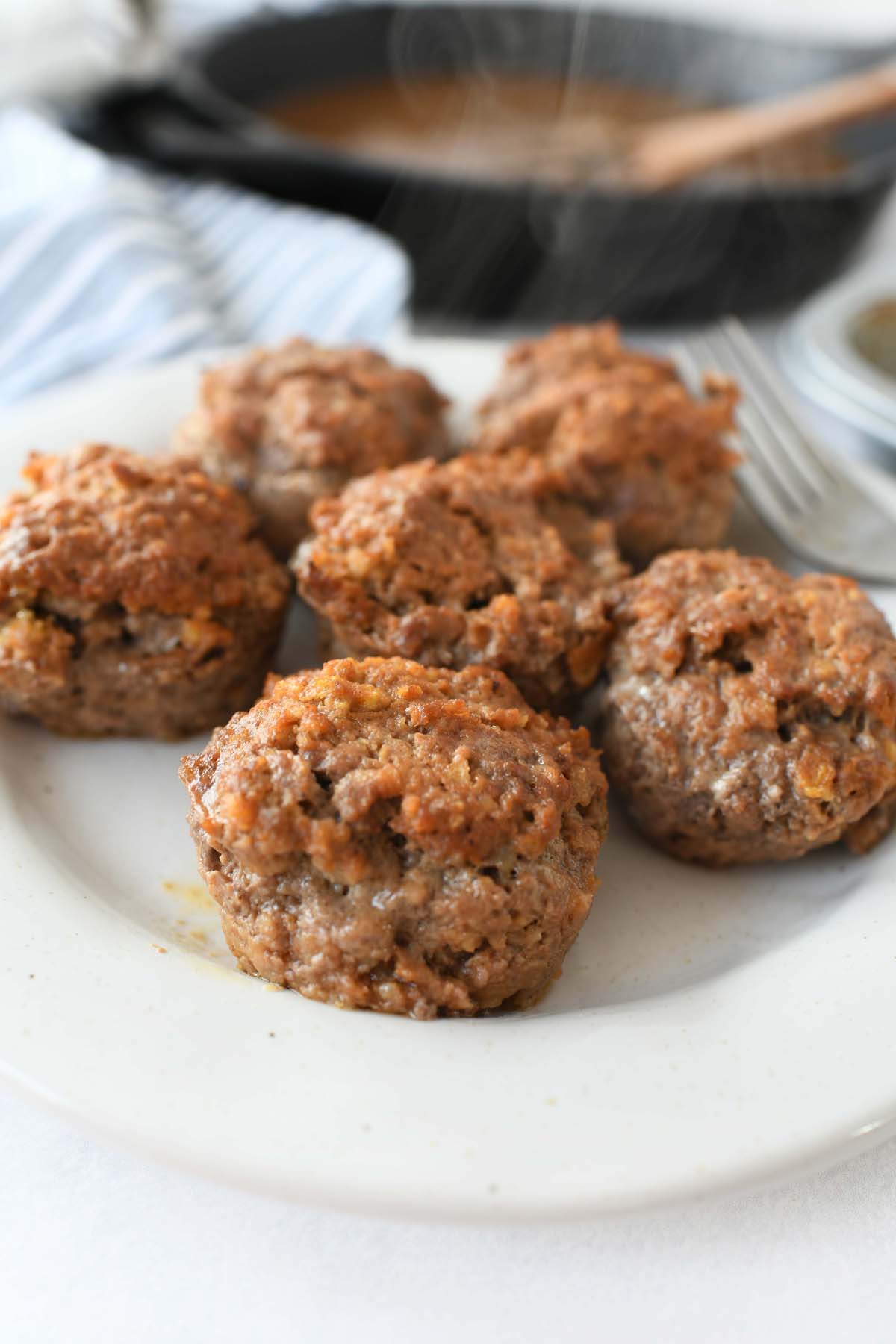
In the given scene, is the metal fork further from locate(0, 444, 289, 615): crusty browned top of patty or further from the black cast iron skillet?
locate(0, 444, 289, 615): crusty browned top of patty

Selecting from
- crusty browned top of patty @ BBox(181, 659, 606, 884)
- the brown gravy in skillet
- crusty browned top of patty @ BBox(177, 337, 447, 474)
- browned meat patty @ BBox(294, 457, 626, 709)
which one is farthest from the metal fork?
the brown gravy in skillet

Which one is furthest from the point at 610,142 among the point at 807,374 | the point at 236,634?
the point at 236,634

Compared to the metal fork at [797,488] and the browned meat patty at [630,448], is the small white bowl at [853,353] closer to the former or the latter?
the metal fork at [797,488]

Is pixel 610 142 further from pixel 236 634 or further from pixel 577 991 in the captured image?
pixel 577 991

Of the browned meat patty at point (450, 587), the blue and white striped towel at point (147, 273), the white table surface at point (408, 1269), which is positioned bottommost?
the blue and white striped towel at point (147, 273)

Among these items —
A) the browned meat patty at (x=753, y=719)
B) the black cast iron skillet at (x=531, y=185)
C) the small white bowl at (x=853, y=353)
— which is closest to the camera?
the browned meat patty at (x=753, y=719)

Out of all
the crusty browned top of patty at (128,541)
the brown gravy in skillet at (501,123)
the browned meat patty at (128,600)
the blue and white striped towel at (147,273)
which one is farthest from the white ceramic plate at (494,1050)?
the brown gravy in skillet at (501,123)
